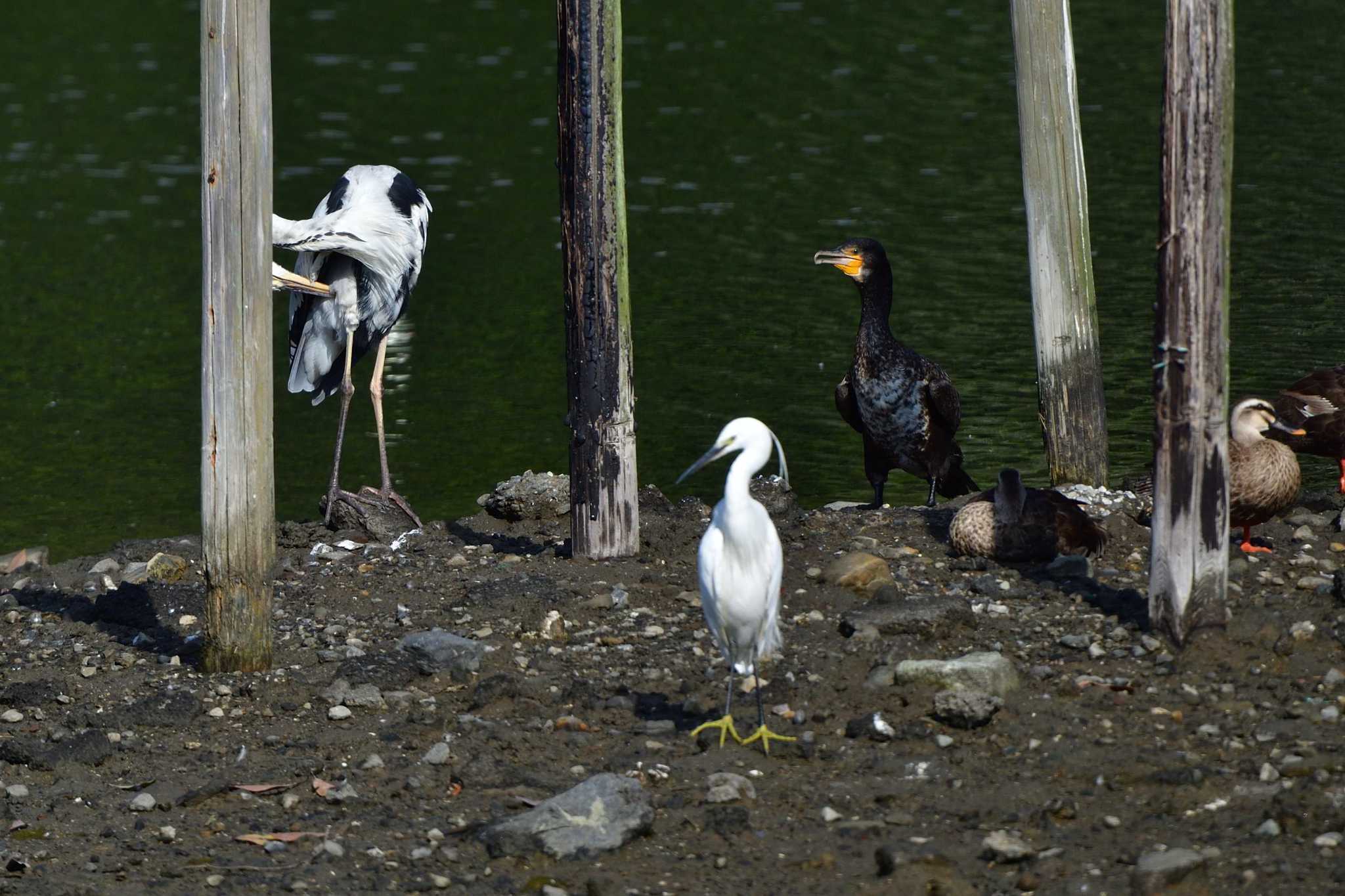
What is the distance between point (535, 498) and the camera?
9.30 m

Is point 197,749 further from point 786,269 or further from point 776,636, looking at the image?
point 786,269

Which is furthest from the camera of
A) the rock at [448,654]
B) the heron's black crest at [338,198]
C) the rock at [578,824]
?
the heron's black crest at [338,198]

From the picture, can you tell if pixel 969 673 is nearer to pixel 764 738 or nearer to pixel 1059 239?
pixel 764 738

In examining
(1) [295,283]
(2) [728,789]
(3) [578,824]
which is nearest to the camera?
(3) [578,824]

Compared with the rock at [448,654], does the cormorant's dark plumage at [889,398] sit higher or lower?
higher

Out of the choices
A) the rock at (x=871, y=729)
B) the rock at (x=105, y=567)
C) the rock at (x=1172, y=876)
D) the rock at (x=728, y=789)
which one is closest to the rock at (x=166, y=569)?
the rock at (x=105, y=567)

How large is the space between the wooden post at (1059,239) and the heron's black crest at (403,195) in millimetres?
3691

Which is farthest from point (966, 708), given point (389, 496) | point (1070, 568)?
point (389, 496)

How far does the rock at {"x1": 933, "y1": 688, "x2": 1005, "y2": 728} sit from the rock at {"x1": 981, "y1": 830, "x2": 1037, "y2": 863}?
775 mm

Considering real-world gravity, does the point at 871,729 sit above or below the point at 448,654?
above

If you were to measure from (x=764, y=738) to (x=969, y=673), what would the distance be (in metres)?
0.80

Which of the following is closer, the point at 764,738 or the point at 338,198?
the point at 764,738

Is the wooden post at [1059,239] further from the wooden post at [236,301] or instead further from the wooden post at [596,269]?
the wooden post at [236,301]

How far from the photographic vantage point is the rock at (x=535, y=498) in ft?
30.5
